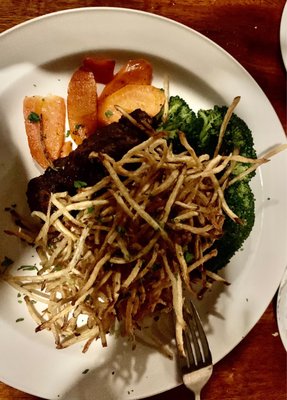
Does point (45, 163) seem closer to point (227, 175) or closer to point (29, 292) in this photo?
point (29, 292)

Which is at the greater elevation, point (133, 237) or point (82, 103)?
point (82, 103)

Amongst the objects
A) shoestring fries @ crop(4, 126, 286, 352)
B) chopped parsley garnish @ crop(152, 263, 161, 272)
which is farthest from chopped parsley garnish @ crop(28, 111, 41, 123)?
chopped parsley garnish @ crop(152, 263, 161, 272)

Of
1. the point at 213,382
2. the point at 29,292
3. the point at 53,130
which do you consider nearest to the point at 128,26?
the point at 53,130

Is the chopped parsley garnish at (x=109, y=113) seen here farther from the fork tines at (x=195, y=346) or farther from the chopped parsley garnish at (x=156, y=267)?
the fork tines at (x=195, y=346)

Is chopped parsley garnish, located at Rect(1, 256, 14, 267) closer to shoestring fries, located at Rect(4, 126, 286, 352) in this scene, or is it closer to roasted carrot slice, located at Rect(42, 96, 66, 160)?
shoestring fries, located at Rect(4, 126, 286, 352)

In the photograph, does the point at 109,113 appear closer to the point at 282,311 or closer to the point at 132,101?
the point at 132,101

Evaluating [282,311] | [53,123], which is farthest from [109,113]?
[282,311]
